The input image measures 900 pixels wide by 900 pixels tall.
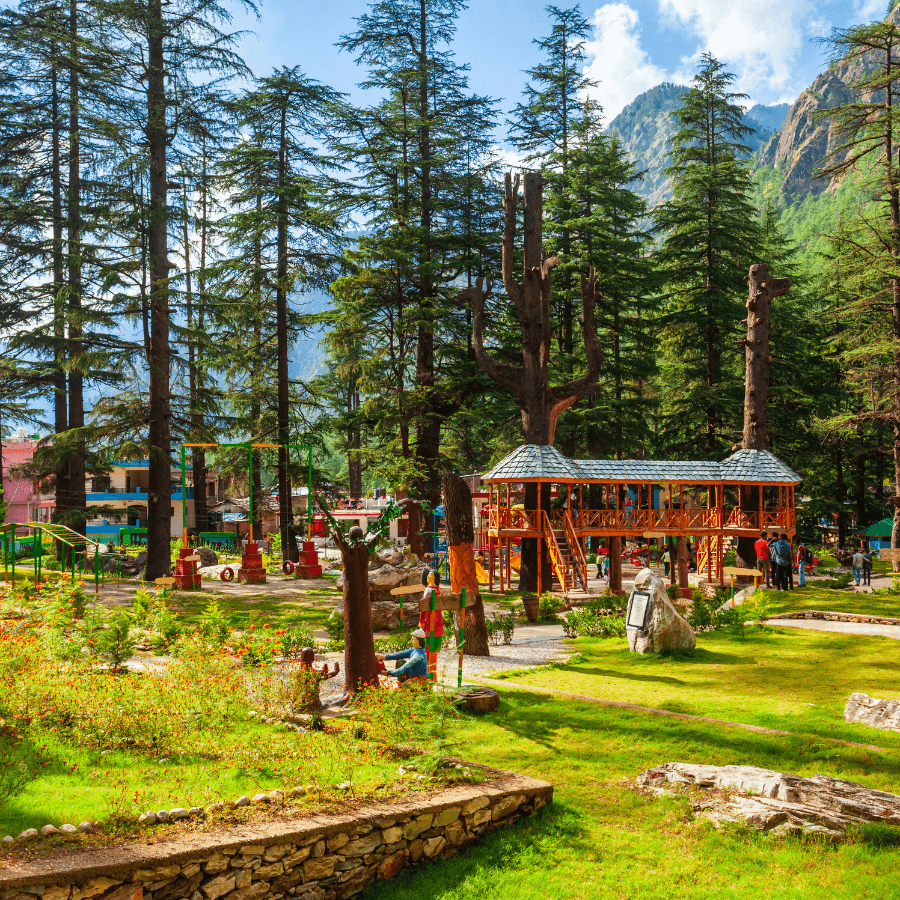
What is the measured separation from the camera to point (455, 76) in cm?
2984

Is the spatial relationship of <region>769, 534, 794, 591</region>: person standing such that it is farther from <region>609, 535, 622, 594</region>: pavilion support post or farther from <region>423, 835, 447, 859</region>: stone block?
<region>423, 835, 447, 859</region>: stone block

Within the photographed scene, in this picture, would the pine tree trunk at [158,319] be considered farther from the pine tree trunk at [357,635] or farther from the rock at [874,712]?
the rock at [874,712]

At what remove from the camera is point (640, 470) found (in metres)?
22.9

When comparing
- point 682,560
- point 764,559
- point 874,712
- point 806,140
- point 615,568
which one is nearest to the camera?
point 874,712

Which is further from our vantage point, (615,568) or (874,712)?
(615,568)

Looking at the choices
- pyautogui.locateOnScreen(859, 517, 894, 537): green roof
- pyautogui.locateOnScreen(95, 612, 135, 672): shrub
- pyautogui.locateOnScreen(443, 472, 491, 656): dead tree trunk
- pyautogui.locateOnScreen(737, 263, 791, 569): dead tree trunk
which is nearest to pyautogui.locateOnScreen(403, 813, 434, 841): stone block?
pyautogui.locateOnScreen(95, 612, 135, 672): shrub

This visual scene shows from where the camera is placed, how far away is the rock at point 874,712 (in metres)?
8.57

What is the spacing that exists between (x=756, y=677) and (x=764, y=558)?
11394 mm

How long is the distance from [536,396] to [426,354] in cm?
708

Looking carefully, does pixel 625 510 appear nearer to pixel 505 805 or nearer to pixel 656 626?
pixel 656 626

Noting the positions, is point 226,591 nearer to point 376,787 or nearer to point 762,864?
point 376,787

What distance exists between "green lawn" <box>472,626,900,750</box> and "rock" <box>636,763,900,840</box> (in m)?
1.60

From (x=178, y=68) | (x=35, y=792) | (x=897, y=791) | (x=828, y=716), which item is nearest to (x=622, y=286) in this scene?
(x=178, y=68)

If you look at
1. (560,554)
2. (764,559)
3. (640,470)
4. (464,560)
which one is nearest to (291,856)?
(464,560)
